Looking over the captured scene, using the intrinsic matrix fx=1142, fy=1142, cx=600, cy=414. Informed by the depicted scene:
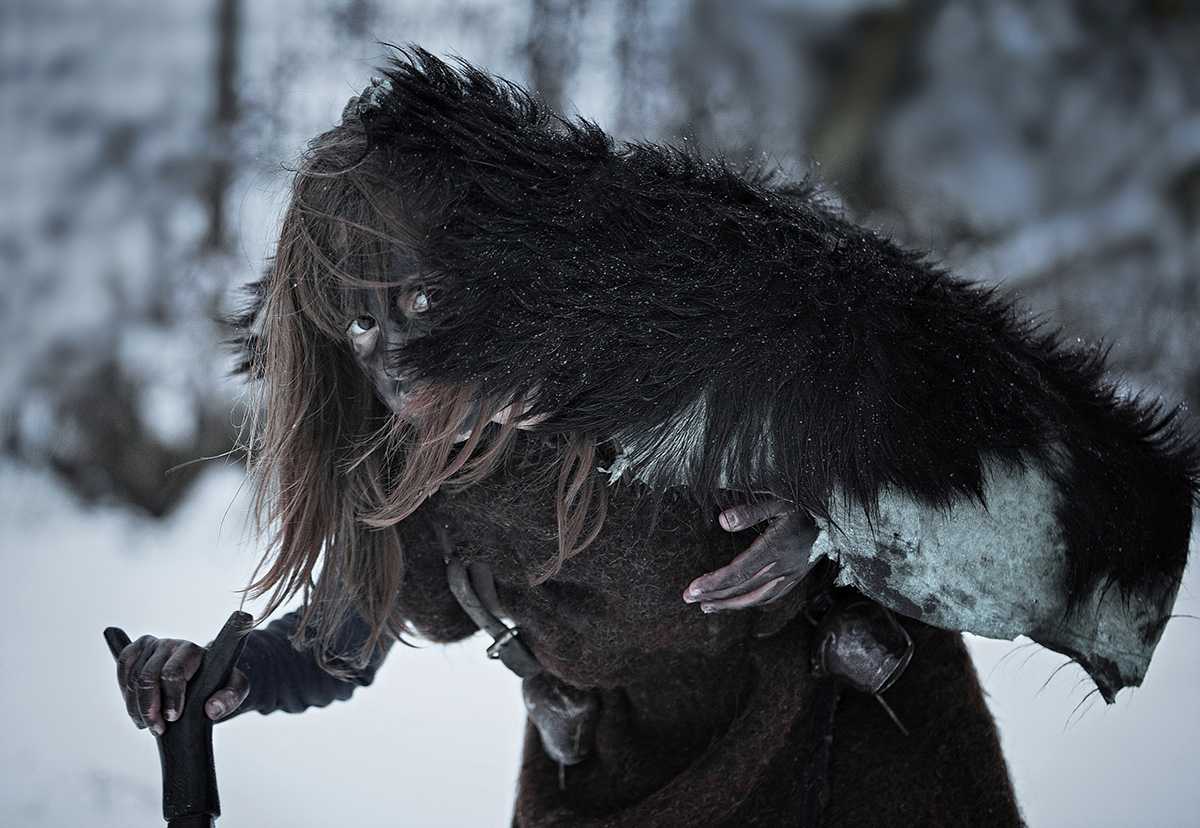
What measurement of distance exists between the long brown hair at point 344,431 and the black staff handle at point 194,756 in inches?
2.3

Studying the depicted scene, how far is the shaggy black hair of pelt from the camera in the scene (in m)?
0.62

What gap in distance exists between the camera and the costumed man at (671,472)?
63cm

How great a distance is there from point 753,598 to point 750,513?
57 mm

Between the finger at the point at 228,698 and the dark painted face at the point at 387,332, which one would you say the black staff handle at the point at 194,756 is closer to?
the finger at the point at 228,698

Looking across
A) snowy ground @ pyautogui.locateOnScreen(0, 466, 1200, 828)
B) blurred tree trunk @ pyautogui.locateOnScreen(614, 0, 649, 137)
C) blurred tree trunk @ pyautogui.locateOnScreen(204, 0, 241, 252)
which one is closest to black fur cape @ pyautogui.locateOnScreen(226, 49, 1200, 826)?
snowy ground @ pyautogui.locateOnScreen(0, 466, 1200, 828)

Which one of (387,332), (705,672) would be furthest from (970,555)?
(387,332)

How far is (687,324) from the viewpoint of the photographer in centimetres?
63

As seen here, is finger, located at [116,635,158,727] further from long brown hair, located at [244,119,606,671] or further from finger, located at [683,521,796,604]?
finger, located at [683,521,796,604]

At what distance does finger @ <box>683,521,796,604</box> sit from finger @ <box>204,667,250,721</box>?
0.34 meters

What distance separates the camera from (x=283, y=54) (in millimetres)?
1884

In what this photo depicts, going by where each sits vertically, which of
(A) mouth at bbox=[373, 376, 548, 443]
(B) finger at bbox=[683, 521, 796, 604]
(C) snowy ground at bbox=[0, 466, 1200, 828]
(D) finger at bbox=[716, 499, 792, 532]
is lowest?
(B) finger at bbox=[683, 521, 796, 604]

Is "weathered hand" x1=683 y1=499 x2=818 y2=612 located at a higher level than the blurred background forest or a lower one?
lower

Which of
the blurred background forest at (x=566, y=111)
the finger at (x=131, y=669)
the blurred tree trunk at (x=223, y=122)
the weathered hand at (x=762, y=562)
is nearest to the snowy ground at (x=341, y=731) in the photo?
the blurred background forest at (x=566, y=111)

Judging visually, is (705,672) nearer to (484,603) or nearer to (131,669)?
(484,603)
